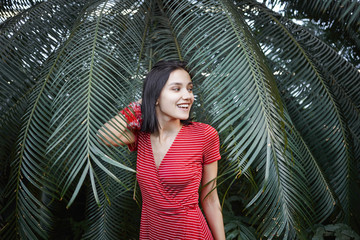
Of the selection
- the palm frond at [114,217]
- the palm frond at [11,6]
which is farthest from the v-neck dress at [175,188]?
the palm frond at [11,6]

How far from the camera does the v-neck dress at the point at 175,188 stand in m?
0.97

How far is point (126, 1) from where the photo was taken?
5.10 ft

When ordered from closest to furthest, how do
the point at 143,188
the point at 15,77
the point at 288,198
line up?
the point at 143,188
the point at 288,198
the point at 15,77

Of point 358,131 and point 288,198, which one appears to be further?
point 358,131

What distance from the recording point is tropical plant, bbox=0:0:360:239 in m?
1.00

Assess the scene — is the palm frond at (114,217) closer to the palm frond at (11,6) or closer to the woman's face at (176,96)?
the woman's face at (176,96)

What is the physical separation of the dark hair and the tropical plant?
0.09m

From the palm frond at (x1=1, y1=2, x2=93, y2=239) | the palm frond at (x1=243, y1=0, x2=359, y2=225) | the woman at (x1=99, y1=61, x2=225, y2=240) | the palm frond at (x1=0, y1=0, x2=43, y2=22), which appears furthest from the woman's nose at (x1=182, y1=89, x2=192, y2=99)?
the palm frond at (x1=0, y1=0, x2=43, y2=22)

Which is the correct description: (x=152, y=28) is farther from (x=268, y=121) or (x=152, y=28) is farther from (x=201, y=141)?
(x=268, y=121)

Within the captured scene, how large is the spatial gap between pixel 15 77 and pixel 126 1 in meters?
0.66

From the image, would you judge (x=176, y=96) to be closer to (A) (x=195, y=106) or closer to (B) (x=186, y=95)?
(B) (x=186, y=95)

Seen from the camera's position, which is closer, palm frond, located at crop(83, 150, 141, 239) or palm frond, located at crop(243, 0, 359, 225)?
palm frond, located at crop(83, 150, 141, 239)

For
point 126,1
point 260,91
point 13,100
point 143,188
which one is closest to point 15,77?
point 13,100

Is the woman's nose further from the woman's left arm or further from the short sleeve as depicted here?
the woman's left arm
